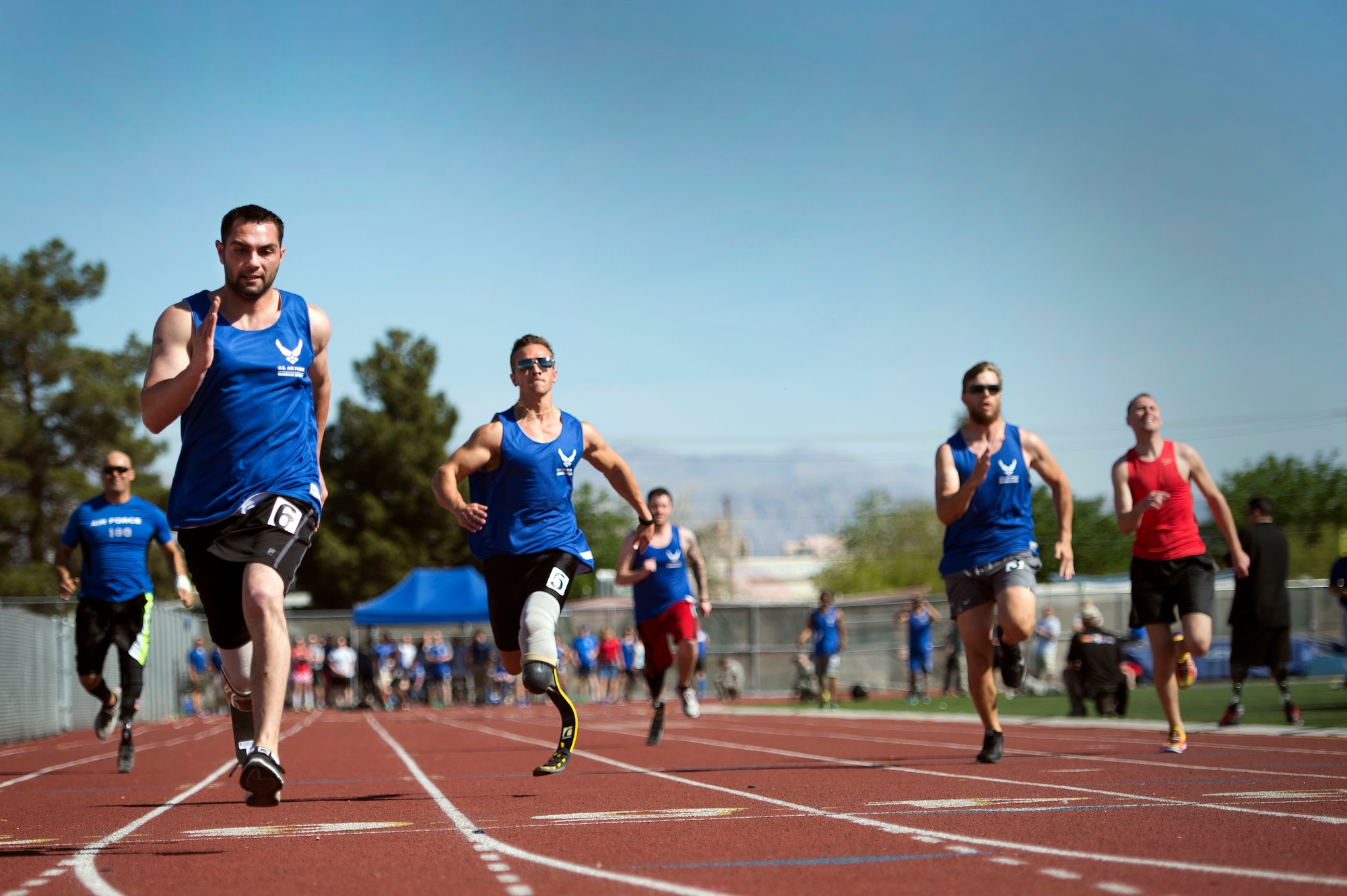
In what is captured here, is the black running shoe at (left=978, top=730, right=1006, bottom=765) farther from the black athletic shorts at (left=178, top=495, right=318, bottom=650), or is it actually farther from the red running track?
the black athletic shorts at (left=178, top=495, right=318, bottom=650)

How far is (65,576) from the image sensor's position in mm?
10359

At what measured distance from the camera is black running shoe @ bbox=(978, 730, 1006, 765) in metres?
8.47

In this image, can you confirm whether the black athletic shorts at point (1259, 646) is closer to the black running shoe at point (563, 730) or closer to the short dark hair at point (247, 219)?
the black running shoe at point (563, 730)

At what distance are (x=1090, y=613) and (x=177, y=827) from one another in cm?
1560

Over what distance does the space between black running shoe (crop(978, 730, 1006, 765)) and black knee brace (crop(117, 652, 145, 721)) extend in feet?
20.1

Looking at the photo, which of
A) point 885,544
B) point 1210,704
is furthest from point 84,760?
point 885,544

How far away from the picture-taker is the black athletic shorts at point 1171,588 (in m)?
9.34

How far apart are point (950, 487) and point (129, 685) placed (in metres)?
6.29

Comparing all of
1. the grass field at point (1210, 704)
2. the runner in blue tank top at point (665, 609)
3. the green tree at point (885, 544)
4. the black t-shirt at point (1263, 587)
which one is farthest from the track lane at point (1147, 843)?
the green tree at point (885, 544)

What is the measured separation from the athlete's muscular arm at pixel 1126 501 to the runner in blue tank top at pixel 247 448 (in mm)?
5954

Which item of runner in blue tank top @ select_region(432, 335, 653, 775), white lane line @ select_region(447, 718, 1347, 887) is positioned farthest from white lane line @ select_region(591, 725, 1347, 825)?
runner in blue tank top @ select_region(432, 335, 653, 775)

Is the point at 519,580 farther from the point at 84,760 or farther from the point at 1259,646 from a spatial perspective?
the point at 1259,646

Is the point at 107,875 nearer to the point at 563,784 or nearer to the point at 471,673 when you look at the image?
the point at 563,784

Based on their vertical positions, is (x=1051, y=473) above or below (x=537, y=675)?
above
